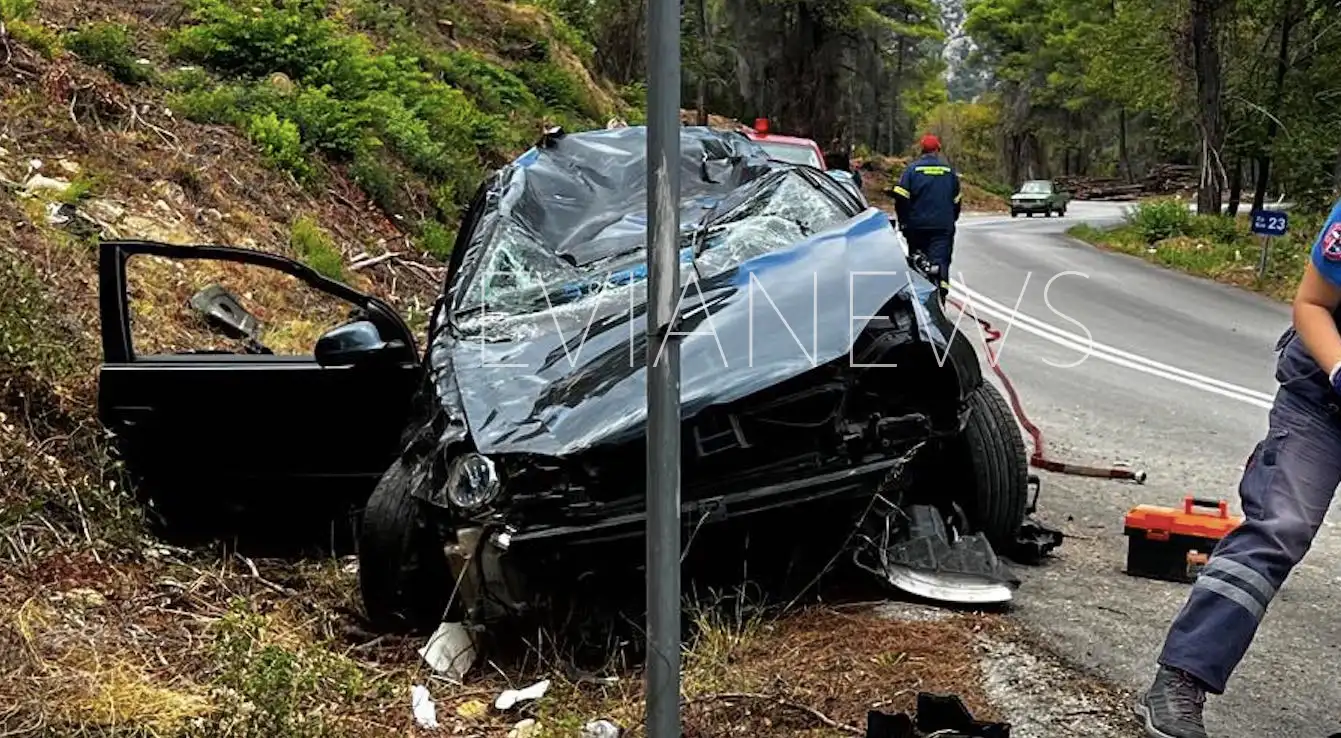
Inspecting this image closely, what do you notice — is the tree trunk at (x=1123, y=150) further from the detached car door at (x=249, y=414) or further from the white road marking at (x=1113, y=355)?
the detached car door at (x=249, y=414)

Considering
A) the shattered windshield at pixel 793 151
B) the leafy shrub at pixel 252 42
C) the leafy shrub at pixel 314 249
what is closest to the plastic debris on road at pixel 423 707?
the leafy shrub at pixel 314 249

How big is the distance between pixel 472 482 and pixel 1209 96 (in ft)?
76.2

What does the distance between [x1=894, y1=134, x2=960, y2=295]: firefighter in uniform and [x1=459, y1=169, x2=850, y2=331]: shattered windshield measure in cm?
571

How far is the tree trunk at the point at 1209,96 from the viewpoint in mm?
23047

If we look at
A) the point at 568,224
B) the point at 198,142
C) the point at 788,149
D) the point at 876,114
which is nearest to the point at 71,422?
the point at 568,224

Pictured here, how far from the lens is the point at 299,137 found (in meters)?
10.9

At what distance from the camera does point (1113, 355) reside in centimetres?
1098

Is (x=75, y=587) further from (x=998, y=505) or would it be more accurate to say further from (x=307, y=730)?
(x=998, y=505)

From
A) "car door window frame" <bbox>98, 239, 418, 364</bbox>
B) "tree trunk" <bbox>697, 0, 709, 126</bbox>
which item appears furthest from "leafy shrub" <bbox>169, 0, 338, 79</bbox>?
"tree trunk" <bbox>697, 0, 709, 126</bbox>

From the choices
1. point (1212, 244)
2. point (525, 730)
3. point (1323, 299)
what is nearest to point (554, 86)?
point (1212, 244)

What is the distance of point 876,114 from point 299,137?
41.6 metres

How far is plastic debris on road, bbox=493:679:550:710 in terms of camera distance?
3.54m

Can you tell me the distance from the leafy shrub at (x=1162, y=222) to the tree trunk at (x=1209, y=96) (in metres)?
0.59

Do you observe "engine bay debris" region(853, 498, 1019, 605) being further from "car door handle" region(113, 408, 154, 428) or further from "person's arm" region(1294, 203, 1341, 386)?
"car door handle" region(113, 408, 154, 428)
